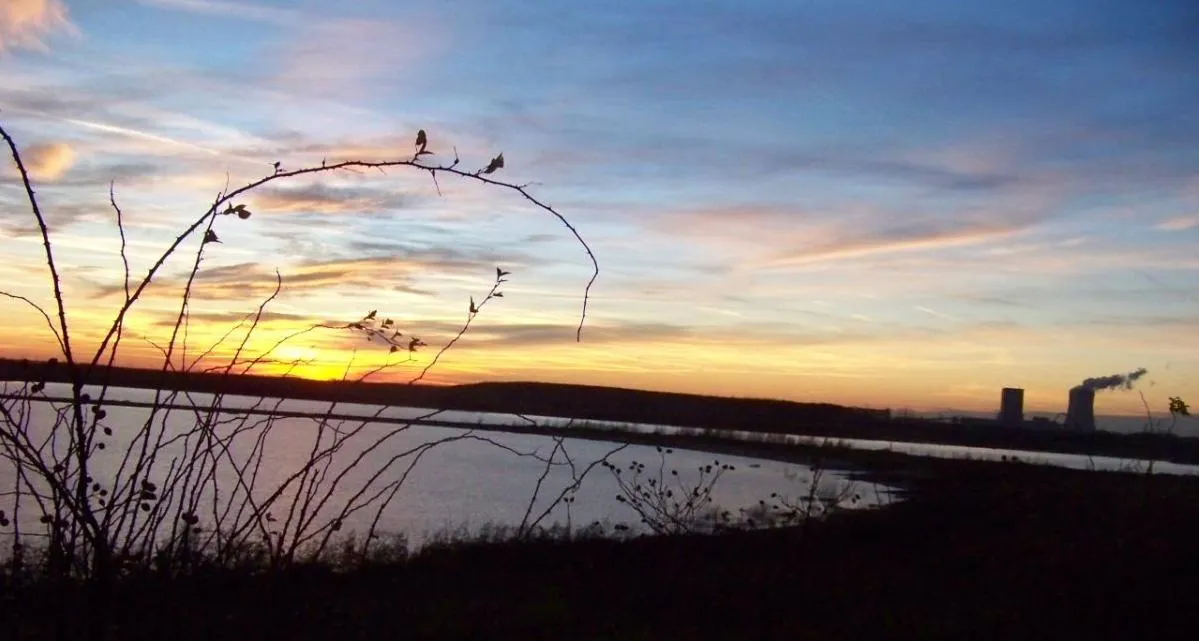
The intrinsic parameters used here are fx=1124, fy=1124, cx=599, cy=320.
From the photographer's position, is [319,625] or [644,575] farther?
[644,575]

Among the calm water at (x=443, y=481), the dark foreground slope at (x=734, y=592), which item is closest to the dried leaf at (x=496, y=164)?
the dark foreground slope at (x=734, y=592)

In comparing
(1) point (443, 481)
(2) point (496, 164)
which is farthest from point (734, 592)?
(1) point (443, 481)

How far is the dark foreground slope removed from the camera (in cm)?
538

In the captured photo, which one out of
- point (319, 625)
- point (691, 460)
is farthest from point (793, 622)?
point (691, 460)

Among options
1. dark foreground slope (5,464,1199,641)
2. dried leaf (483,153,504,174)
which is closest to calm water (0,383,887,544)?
dark foreground slope (5,464,1199,641)

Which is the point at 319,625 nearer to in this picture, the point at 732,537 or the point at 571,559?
the point at 571,559

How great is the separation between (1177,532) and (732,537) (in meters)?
4.48

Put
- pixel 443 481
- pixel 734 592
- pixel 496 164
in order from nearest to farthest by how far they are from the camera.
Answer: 1. pixel 496 164
2. pixel 734 592
3. pixel 443 481

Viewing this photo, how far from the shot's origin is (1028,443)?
8981 cm

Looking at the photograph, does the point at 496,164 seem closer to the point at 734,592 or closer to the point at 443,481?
the point at 734,592

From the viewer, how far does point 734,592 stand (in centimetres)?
777

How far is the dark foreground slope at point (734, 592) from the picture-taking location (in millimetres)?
5379

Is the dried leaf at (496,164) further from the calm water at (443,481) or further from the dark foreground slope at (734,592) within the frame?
the calm water at (443,481)

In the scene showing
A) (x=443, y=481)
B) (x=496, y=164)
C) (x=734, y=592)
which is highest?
(x=496, y=164)
